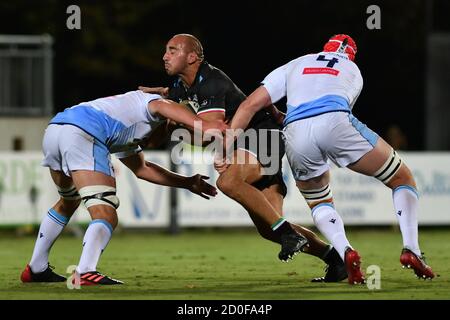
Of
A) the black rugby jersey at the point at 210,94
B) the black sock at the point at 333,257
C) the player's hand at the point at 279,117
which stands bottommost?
the black sock at the point at 333,257

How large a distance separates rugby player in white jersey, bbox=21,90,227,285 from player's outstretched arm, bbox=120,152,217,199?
20 centimetres

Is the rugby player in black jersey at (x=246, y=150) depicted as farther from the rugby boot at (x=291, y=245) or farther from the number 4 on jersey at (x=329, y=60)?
the number 4 on jersey at (x=329, y=60)

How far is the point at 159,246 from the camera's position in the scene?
15844 mm

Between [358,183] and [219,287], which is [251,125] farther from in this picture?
[358,183]

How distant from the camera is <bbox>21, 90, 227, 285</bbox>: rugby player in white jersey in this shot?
30.2 ft

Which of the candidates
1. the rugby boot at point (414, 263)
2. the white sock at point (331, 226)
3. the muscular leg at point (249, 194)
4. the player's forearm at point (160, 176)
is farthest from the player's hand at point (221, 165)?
the rugby boot at point (414, 263)

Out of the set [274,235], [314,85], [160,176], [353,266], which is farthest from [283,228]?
[160,176]

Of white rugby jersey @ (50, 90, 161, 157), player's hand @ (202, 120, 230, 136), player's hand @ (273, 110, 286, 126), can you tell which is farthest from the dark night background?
player's hand @ (202, 120, 230, 136)

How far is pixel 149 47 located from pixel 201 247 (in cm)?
1476

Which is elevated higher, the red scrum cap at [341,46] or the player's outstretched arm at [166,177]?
the red scrum cap at [341,46]

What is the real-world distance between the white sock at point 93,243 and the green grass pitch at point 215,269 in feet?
0.67

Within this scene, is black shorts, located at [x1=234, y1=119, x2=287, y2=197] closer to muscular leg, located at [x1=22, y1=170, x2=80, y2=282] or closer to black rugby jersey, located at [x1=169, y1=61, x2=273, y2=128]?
black rugby jersey, located at [x1=169, y1=61, x2=273, y2=128]

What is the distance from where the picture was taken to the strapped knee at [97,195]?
925cm
